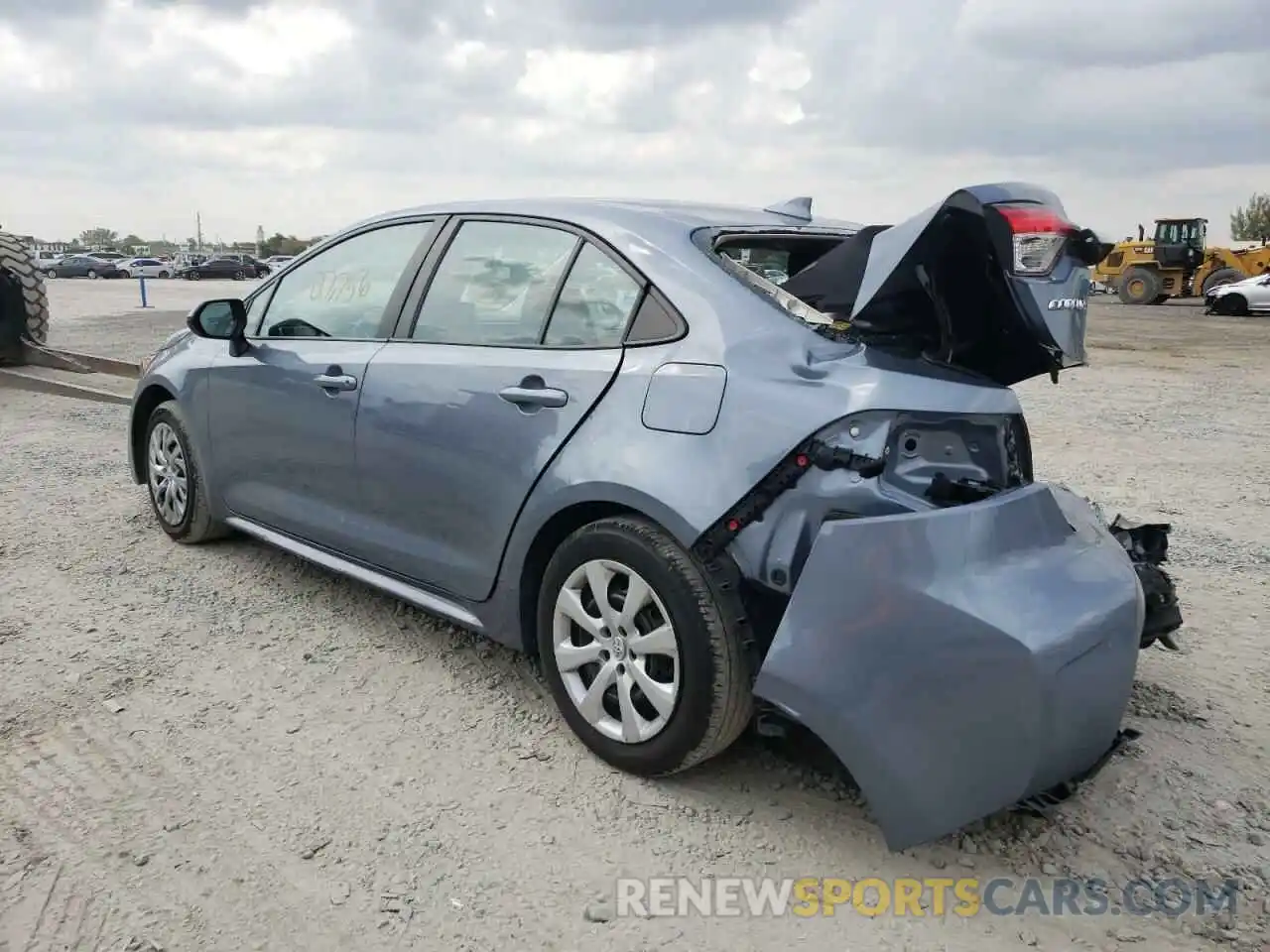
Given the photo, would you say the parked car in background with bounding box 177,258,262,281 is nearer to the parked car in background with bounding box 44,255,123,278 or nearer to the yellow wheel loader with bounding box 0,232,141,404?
the parked car in background with bounding box 44,255,123,278

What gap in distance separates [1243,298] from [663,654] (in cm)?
2593

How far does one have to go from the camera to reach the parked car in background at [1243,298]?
23.5 meters

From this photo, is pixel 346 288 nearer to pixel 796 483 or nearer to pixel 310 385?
pixel 310 385

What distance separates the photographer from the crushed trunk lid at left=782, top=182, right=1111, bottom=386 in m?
2.54

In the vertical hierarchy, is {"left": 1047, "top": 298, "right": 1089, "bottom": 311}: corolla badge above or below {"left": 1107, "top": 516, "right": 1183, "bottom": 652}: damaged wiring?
above

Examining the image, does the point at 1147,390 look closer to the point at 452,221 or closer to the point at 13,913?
the point at 452,221

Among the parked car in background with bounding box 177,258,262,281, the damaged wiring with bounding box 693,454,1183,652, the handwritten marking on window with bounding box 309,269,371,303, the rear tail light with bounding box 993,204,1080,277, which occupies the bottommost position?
the damaged wiring with bounding box 693,454,1183,652

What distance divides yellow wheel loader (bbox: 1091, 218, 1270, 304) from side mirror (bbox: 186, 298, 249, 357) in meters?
29.2

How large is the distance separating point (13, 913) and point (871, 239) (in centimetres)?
275

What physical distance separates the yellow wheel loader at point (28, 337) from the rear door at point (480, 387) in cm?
780

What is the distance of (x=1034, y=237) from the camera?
8.35ft

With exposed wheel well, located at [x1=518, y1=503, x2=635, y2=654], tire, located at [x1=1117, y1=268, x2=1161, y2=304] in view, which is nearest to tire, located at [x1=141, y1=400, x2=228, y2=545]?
exposed wheel well, located at [x1=518, y1=503, x2=635, y2=654]

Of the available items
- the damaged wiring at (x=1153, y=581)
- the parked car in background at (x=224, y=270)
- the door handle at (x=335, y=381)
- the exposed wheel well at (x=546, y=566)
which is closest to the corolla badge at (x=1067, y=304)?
the damaged wiring at (x=1153, y=581)

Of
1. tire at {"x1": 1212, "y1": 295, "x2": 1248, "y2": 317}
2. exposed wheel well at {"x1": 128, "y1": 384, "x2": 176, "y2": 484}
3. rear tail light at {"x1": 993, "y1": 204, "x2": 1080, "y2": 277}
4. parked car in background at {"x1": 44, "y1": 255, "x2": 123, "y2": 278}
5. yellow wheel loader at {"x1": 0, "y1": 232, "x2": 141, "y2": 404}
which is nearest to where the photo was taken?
rear tail light at {"x1": 993, "y1": 204, "x2": 1080, "y2": 277}
